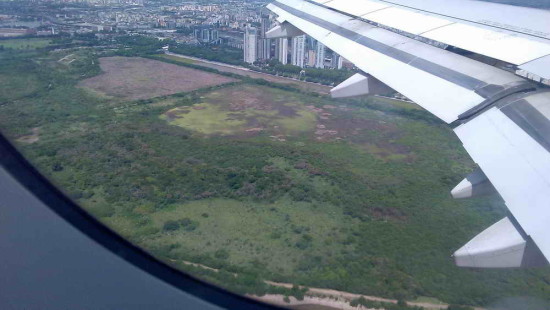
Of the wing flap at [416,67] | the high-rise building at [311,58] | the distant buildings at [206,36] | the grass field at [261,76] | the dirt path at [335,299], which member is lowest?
the dirt path at [335,299]

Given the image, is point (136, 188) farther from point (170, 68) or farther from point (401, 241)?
point (170, 68)

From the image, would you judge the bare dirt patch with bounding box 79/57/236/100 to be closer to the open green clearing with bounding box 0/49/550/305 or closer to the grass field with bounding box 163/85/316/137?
the open green clearing with bounding box 0/49/550/305

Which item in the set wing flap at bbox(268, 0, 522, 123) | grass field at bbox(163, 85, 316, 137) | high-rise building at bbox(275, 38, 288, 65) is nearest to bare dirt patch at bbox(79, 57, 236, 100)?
grass field at bbox(163, 85, 316, 137)

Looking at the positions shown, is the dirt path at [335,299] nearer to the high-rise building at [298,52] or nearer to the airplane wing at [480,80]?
the airplane wing at [480,80]

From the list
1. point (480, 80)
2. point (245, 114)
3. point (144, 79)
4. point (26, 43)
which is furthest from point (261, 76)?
point (480, 80)

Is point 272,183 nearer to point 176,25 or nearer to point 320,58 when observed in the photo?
point 320,58

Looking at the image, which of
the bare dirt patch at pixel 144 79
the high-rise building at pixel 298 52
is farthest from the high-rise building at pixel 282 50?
the bare dirt patch at pixel 144 79
